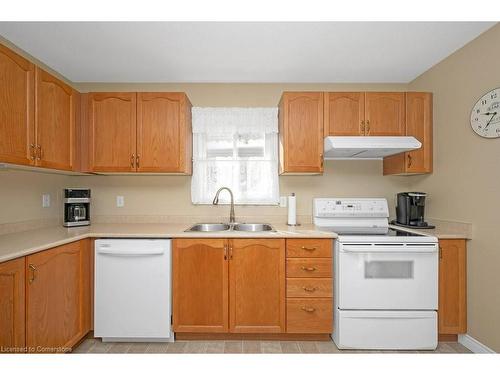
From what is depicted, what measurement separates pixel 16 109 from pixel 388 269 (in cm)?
279

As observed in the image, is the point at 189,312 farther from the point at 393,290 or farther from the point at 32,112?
the point at 32,112

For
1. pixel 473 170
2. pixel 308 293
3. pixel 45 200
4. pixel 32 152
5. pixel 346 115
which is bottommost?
pixel 308 293

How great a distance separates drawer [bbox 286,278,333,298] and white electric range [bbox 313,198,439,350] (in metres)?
0.09

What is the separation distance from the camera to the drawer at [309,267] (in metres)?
2.12

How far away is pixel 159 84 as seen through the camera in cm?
283

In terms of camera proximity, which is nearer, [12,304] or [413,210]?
[12,304]

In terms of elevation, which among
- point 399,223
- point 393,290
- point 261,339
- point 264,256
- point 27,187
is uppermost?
point 27,187

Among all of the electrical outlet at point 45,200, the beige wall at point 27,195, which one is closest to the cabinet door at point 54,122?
the beige wall at point 27,195

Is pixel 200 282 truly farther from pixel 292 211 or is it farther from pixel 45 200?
pixel 45 200

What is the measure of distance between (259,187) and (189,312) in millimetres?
1338

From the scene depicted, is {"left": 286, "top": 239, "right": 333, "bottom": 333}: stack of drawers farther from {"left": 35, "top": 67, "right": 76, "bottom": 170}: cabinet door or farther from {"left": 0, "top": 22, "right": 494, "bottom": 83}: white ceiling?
→ {"left": 35, "top": 67, "right": 76, "bottom": 170}: cabinet door

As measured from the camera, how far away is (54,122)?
2.09 metres

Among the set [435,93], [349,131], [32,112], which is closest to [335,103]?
[349,131]

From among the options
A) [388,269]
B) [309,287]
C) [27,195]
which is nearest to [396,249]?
[388,269]
